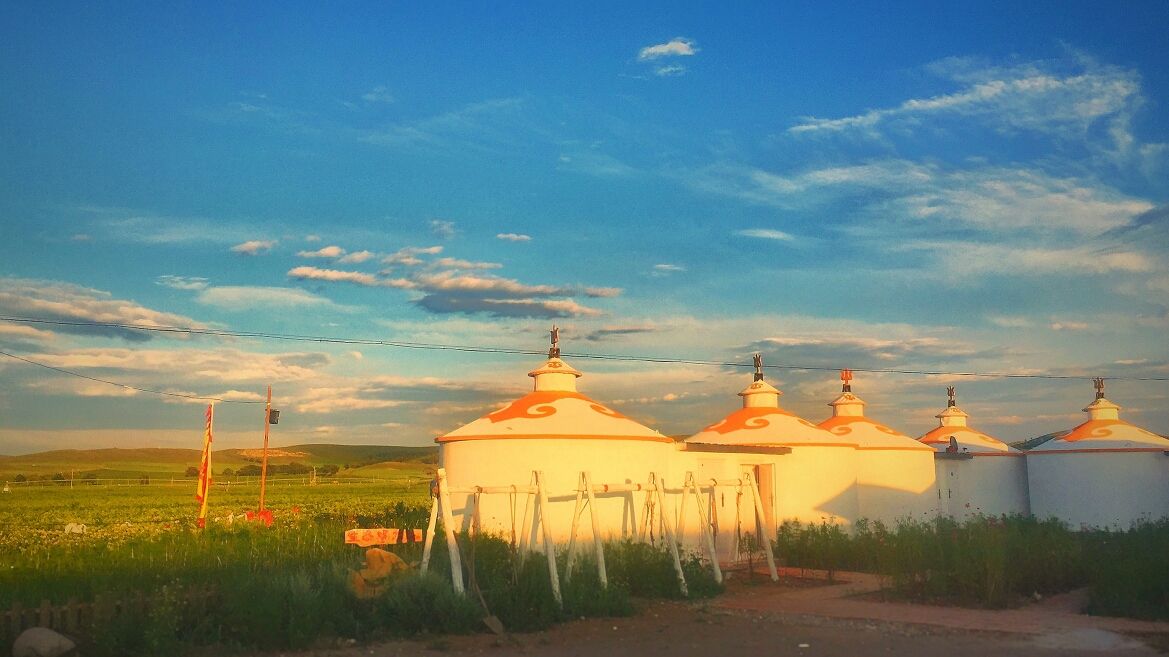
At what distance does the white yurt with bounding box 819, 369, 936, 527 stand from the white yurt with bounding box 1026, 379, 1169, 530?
16.9 ft

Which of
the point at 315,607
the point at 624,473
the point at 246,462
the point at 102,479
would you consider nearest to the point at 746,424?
the point at 624,473

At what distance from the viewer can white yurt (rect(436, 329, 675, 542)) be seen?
803 inches

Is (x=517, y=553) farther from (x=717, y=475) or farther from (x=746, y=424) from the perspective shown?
(x=746, y=424)

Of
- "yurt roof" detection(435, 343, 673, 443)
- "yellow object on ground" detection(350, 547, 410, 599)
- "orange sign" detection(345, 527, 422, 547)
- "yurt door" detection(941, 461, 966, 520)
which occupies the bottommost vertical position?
"yellow object on ground" detection(350, 547, 410, 599)

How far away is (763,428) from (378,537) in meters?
12.1

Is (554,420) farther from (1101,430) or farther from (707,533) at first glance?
(1101,430)

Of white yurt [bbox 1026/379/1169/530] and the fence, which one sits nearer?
white yurt [bbox 1026/379/1169/530]

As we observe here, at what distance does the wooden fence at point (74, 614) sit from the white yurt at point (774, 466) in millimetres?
12647

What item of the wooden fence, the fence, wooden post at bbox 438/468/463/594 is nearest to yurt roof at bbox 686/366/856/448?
wooden post at bbox 438/468/463/594

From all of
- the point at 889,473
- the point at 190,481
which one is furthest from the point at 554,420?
the point at 190,481

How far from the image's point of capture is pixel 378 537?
19422 millimetres

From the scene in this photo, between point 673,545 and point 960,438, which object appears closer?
point 673,545

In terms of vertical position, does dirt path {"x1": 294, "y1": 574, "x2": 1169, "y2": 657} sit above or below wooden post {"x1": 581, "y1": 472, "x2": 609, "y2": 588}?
below

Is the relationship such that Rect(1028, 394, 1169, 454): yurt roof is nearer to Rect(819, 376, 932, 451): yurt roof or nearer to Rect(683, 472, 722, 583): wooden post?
Rect(819, 376, 932, 451): yurt roof
